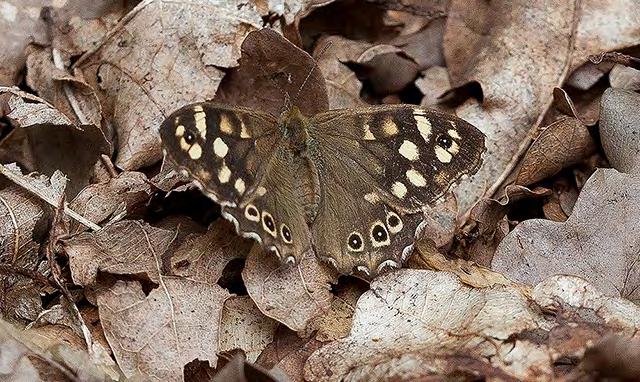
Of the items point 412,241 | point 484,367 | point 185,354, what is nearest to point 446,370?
point 484,367

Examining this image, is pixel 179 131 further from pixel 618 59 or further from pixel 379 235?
pixel 618 59

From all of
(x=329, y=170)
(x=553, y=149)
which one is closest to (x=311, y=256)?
(x=329, y=170)

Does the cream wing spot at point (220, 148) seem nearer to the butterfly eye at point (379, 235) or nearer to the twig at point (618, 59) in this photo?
the butterfly eye at point (379, 235)

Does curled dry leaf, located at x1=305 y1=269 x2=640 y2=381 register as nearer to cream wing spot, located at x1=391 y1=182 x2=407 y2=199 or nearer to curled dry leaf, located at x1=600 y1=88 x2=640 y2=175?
cream wing spot, located at x1=391 y1=182 x2=407 y2=199

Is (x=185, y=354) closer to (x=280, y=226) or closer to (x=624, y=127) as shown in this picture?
(x=280, y=226)

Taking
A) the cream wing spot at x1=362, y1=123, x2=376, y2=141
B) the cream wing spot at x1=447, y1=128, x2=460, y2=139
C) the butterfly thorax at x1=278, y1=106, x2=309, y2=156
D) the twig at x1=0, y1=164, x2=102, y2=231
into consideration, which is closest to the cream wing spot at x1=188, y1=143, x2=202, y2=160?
the butterfly thorax at x1=278, y1=106, x2=309, y2=156
